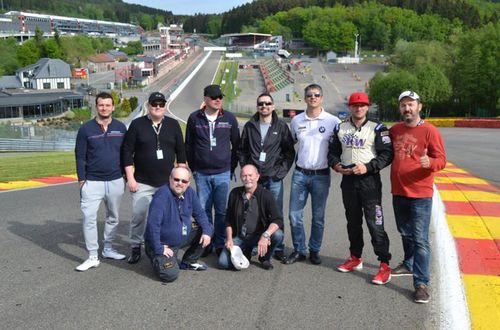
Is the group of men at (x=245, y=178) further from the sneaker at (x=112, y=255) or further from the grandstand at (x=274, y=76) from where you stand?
the grandstand at (x=274, y=76)

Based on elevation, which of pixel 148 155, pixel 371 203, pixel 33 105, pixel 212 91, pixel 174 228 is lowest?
pixel 33 105

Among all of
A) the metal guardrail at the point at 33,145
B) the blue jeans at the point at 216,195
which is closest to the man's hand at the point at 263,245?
the blue jeans at the point at 216,195

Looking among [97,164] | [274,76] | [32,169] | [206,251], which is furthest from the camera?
[274,76]

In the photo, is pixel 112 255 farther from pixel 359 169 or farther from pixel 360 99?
pixel 360 99

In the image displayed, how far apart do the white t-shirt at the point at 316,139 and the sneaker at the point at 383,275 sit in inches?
51.4

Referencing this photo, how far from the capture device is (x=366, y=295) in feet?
16.9

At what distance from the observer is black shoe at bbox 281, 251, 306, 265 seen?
6.05 m

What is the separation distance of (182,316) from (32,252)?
10.1ft

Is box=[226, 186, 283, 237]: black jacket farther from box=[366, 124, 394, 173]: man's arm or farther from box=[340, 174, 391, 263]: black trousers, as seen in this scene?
box=[366, 124, 394, 173]: man's arm

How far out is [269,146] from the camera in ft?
19.7

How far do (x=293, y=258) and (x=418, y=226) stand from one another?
1612mm

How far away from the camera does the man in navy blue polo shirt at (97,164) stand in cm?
598

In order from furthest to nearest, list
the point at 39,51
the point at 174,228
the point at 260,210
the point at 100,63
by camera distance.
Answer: the point at 100,63 < the point at 39,51 < the point at 260,210 < the point at 174,228

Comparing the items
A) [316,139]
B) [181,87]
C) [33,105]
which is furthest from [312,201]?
[181,87]
